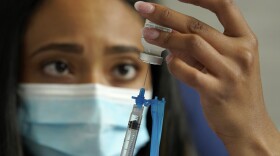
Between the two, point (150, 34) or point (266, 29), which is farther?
point (266, 29)

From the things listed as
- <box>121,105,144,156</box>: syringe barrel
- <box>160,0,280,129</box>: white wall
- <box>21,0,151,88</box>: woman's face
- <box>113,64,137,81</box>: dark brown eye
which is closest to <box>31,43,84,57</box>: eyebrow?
<box>21,0,151,88</box>: woman's face

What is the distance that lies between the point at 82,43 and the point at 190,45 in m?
0.50

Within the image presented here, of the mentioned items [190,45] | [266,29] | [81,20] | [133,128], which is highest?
[266,29]

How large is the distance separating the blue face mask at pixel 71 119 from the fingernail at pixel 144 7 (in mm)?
513

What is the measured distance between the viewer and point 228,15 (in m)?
0.80

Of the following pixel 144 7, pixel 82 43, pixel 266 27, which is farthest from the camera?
pixel 266 27

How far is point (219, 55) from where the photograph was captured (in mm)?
776

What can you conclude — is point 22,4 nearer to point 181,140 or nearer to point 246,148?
point 181,140

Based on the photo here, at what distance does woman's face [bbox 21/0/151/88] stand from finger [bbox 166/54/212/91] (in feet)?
1.51

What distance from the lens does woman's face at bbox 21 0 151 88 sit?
1.20 metres

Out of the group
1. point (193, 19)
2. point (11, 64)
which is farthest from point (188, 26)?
point (11, 64)

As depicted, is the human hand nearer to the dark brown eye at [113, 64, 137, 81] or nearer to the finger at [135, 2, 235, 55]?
the finger at [135, 2, 235, 55]

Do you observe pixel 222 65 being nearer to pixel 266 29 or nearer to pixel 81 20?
pixel 81 20

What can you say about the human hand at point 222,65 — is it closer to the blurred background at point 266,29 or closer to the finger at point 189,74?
the finger at point 189,74
